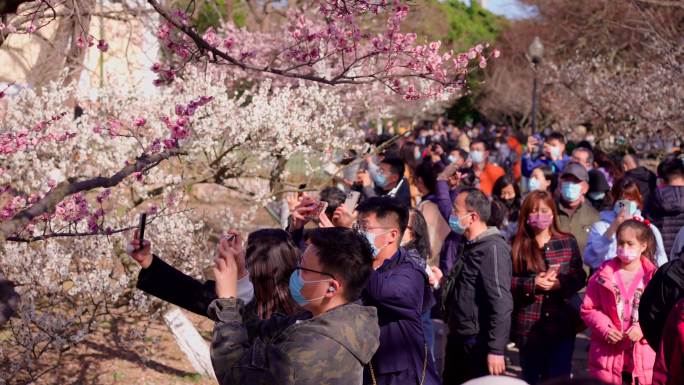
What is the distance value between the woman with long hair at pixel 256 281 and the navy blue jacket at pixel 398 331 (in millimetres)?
507

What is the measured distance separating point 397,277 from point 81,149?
4.74 meters

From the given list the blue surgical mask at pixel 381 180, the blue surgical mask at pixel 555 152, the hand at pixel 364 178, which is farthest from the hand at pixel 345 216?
the blue surgical mask at pixel 555 152

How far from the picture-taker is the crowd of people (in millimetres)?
3086

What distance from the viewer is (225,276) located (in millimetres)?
3168

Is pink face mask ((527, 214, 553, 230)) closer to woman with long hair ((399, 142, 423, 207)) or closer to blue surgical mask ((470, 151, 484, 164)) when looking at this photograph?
woman with long hair ((399, 142, 423, 207))

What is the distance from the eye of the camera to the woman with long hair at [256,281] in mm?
3832

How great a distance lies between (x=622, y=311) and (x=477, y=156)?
19.6 feet

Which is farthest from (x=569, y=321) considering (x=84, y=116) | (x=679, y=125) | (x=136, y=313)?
(x=679, y=125)

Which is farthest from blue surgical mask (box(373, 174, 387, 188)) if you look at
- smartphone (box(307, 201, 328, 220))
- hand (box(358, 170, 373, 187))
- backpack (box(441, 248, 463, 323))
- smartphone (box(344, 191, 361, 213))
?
smartphone (box(344, 191, 361, 213))

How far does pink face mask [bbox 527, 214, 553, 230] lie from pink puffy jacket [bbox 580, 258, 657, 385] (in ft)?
1.85

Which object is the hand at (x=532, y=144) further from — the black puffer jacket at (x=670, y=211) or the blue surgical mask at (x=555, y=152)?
the black puffer jacket at (x=670, y=211)

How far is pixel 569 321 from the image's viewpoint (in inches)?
225

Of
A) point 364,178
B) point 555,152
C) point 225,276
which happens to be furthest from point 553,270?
point 555,152

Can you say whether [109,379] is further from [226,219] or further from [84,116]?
[226,219]
